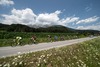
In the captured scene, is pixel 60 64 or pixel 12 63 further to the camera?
pixel 60 64

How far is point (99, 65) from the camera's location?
9289 millimetres

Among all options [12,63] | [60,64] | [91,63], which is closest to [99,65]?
[91,63]

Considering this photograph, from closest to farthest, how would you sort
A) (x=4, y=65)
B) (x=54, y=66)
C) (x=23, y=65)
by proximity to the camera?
(x=4, y=65), (x=23, y=65), (x=54, y=66)

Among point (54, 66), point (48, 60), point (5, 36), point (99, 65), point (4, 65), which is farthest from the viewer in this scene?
point (5, 36)

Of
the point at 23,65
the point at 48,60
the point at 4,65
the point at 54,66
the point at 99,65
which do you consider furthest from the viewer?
the point at 99,65

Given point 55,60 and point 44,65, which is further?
point 55,60

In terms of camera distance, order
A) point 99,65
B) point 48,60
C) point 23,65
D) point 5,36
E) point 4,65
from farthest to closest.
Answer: point 5,36
point 99,65
point 48,60
point 23,65
point 4,65

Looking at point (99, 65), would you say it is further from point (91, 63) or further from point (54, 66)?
point (54, 66)

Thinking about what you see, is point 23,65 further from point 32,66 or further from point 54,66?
point 54,66

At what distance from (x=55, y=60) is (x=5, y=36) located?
88.2 feet

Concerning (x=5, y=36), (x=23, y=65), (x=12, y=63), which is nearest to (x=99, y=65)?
(x=23, y=65)

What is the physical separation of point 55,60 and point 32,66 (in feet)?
6.27

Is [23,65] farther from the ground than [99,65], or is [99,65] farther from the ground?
[23,65]

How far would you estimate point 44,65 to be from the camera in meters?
7.39
